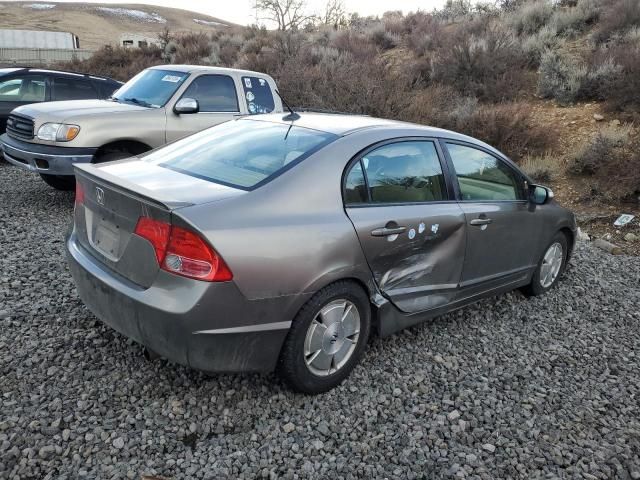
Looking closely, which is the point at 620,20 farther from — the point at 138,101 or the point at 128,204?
the point at 128,204

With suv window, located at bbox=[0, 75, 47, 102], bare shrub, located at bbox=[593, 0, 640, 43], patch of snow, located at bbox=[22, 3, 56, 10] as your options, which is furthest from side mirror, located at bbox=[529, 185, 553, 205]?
patch of snow, located at bbox=[22, 3, 56, 10]

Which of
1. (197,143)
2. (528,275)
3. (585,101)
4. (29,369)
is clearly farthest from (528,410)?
(585,101)

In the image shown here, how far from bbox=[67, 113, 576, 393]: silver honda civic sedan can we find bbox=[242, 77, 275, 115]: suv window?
13.0 feet

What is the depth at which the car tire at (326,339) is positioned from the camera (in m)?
3.04

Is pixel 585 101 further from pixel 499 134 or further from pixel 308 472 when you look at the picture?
pixel 308 472

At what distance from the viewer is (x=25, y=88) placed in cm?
929

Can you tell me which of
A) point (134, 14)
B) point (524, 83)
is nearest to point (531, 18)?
point (524, 83)

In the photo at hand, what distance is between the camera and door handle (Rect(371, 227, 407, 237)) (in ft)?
10.9

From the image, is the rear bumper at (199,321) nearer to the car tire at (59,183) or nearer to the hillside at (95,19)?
the car tire at (59,183)

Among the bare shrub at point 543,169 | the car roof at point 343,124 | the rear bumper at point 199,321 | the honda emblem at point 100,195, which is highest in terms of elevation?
the car roof at point 343,124

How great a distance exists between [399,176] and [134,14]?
99.4m

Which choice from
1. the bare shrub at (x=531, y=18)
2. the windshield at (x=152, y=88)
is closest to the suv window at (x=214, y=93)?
the windshield at (x=152, y=88)

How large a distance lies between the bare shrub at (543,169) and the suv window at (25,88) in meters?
8.42

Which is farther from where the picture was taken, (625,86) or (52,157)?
(625,86)
